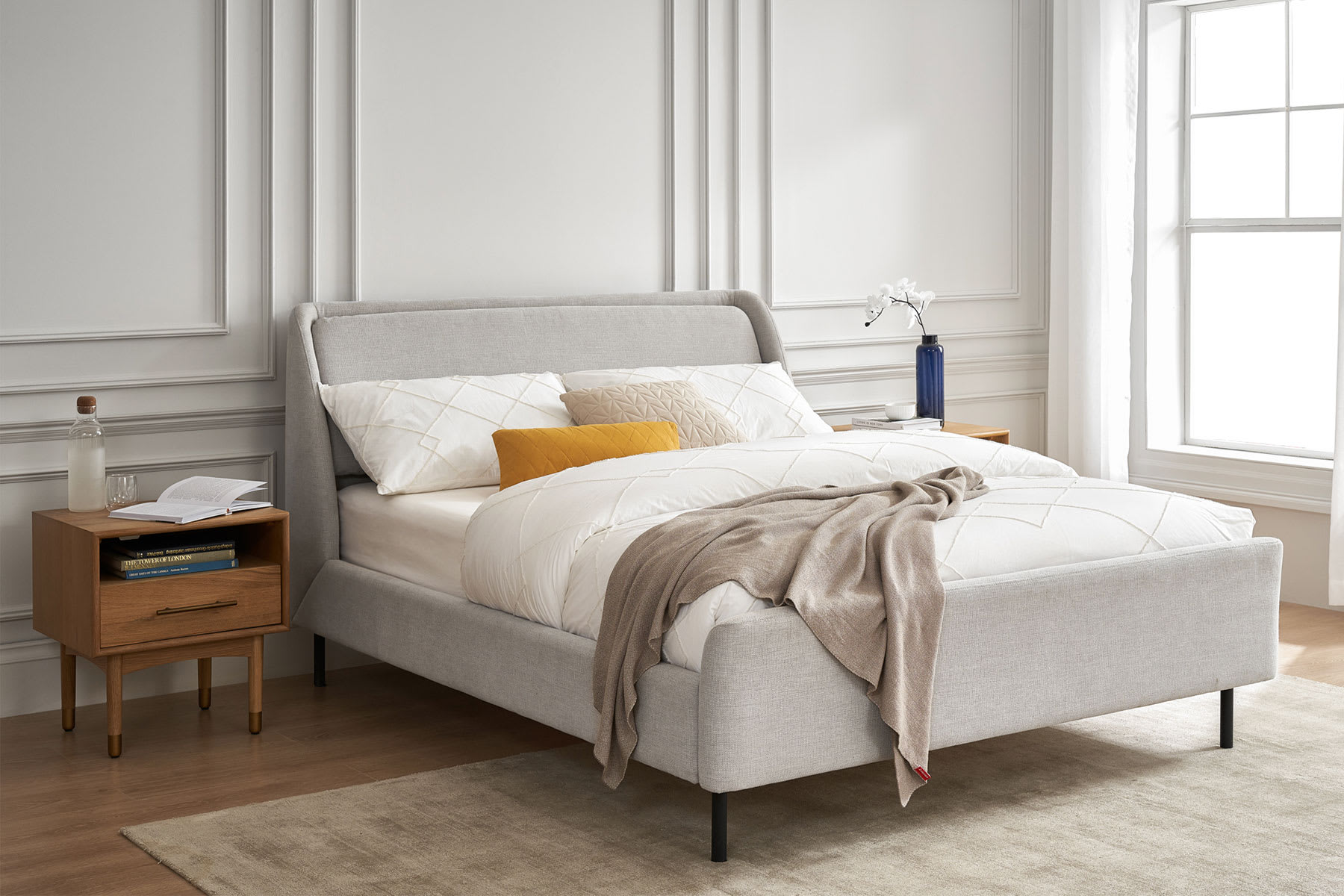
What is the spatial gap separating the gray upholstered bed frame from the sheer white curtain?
1.83 meters

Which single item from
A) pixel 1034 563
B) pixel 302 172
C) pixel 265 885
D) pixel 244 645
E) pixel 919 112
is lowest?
pixel 265 885

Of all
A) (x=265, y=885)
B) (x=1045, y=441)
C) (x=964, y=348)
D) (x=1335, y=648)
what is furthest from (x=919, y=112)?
(x=265, y=885)

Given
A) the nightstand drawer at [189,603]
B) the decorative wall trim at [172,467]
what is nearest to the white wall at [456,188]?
the decorative wall trim at [172,467]

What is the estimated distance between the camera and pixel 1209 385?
224 inches

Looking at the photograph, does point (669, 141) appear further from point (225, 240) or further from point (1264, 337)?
point (1264, 337)

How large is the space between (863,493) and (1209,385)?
296 centimetres

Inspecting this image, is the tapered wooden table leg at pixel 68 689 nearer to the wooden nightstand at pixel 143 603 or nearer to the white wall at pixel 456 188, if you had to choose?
the wooden nightstand at pixel 143 603

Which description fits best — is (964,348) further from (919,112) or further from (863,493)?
(863,493)

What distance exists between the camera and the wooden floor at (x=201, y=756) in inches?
113

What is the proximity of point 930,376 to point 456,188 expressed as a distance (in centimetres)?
172

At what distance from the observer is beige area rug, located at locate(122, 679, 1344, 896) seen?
2.69 metres

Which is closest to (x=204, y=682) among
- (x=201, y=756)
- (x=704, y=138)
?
(x=201, y=756)

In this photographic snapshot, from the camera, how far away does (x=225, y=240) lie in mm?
4070

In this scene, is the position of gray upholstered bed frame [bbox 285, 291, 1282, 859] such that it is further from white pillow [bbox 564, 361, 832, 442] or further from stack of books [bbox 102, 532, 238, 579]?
stack of books [bbox 102, 532, 238, 579]
